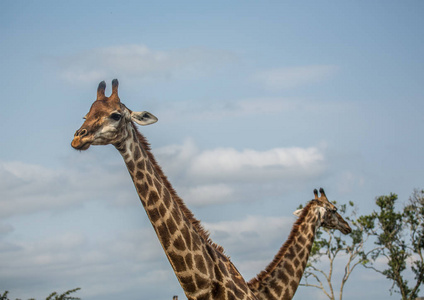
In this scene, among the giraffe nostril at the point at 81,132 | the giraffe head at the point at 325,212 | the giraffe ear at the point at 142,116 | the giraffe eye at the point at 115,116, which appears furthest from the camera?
the giraffe head at the point at 325,212

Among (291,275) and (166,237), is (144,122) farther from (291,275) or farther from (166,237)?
(291,275)

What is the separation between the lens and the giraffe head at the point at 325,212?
15.6m

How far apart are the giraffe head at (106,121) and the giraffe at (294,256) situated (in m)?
5.25

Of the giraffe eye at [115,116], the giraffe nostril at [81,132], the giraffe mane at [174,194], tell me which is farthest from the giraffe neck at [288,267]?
the giraffe nostril at [81,132]

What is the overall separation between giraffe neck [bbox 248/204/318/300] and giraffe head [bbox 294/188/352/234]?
405mm

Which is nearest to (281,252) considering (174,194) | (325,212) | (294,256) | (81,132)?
(294,256)

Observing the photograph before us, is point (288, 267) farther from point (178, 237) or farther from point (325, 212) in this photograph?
point (178, 237)

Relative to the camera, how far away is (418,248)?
Answer: 33406 millimetres

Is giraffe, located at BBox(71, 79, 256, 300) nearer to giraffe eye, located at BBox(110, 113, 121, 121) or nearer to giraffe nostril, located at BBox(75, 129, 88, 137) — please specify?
giraffe eye, located at BBox(110, 113, 121, 121)

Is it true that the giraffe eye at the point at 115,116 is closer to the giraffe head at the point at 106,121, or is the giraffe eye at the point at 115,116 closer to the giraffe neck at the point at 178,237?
the giraffe head at the point at 106,121

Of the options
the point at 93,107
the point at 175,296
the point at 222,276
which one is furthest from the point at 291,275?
the point at 175,296

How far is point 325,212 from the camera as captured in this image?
51.6ft

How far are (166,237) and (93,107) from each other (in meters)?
2.29

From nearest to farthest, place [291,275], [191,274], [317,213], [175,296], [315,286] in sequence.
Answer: [191,274]
[291,275]
[317,213]
[175,296]
[315,286]
